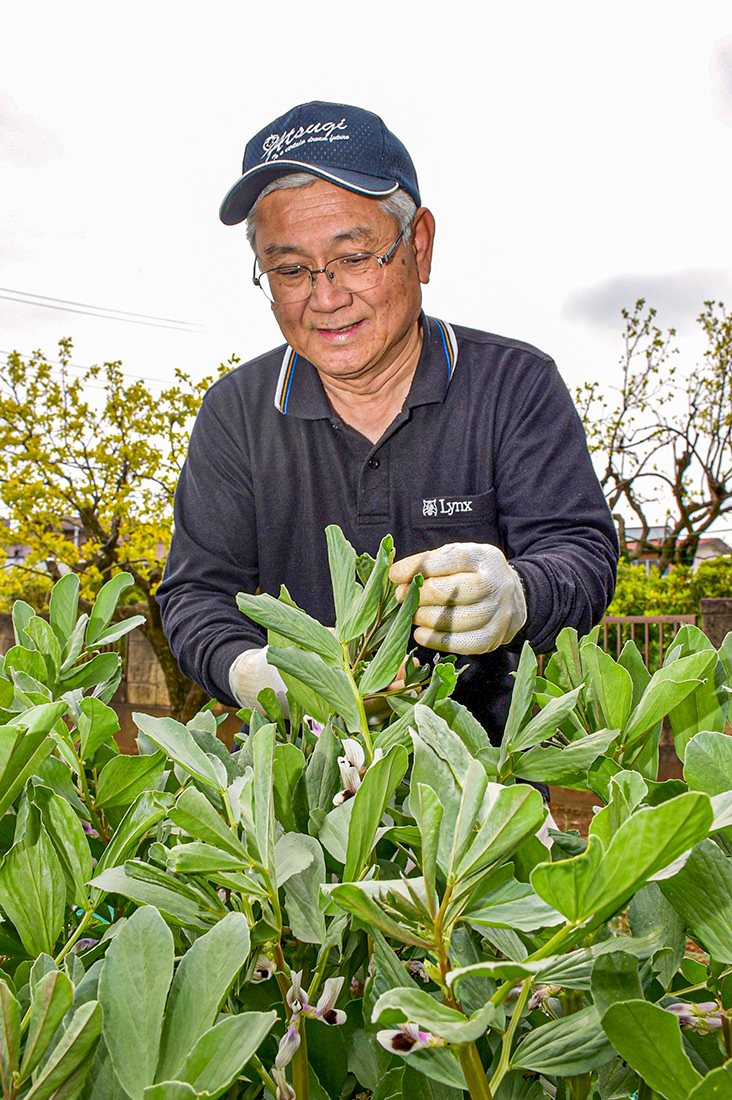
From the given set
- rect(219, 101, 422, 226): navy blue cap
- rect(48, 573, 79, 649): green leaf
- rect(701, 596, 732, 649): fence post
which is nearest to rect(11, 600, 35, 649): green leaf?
rect(48, 573, 79, 649): green leaf

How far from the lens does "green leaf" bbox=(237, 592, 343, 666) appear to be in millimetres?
522

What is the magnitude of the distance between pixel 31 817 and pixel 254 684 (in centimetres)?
125

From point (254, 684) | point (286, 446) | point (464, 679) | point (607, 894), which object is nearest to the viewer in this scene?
point (607, 894)

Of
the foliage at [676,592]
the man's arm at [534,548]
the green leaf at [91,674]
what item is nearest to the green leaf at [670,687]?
the green leaf at [91,674]

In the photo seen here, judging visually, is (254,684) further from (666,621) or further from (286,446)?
(666,621)

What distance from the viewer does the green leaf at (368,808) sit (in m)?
0.35

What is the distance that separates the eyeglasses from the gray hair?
65 millimetres

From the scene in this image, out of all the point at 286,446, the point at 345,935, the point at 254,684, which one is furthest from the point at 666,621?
the point at 345,935

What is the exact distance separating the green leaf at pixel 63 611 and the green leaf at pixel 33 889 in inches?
14.6

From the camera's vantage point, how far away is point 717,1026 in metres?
0.38

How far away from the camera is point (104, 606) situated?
81 centimetres

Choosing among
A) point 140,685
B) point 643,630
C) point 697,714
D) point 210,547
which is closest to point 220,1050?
point 697,714

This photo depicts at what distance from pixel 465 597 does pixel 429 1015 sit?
1.07 meters

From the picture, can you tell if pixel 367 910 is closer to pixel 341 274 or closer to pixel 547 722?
pixel 547 722
